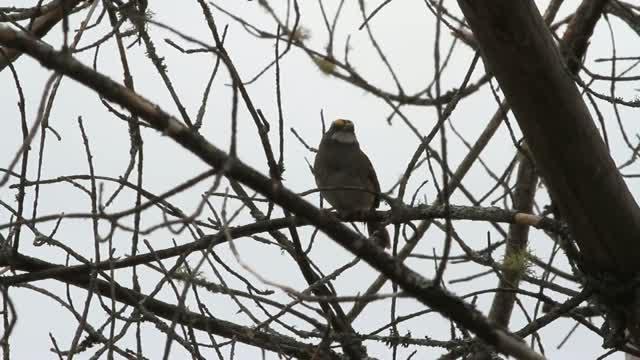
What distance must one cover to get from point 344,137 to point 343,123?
0.90 feet

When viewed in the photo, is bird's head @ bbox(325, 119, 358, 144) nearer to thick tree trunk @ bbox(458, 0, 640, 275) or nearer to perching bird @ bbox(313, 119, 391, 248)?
perching bird @ bbox(313, 119, 391, 248)

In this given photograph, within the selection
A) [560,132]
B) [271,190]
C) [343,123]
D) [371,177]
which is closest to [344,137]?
[343,123]

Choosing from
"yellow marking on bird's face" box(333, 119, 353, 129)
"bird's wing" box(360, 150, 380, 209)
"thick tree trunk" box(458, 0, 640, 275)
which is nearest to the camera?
"thick tree trunk" box(458, 0, 640, 275)

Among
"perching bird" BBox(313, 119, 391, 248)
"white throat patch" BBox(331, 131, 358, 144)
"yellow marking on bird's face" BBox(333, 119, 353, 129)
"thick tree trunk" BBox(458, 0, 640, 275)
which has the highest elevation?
"yellow marking on bird's face" BBox(333, 119, 353, 129)

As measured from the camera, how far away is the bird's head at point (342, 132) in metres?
6.89

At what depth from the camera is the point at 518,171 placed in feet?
15.7

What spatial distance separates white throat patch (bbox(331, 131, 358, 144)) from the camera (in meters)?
6.86

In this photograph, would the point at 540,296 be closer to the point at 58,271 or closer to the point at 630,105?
the point at 630,105

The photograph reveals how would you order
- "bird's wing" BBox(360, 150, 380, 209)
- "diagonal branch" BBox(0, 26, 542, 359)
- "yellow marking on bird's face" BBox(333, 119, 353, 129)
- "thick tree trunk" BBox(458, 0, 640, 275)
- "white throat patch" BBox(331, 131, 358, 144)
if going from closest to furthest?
1. "diagonal branch" BBox(0, 26, 542, 359)
2. "thick tree trunk" BBox(458, 0, 640, 275)
3. "bird's wing" BBox(360, 150, 380, 209)
4. "white throat patch" BBox(331, 131, 358, 144)
5. "yellow marking on bird's face" BBox(333, 119, 353, 129)

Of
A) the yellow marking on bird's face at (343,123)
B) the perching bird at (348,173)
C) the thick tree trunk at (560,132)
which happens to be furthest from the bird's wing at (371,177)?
Result: the thick tree trunk at (560,132)

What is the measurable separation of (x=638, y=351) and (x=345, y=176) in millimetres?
3247

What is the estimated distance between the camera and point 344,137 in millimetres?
6961

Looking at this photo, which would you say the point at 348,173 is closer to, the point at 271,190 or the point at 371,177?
the point at 371,177

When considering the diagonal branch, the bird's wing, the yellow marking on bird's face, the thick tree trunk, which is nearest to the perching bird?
the bird's wing
